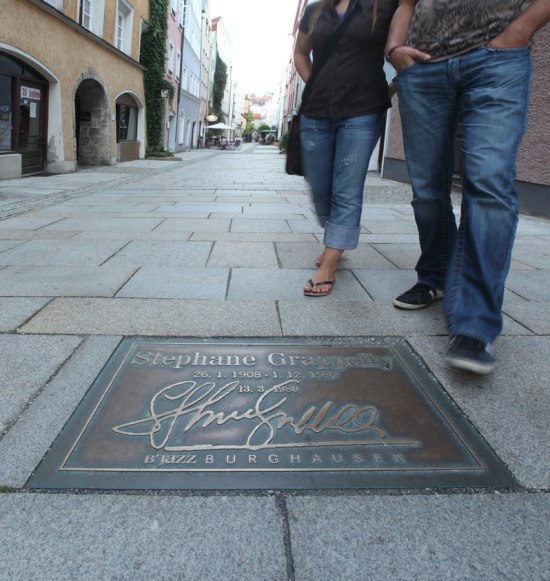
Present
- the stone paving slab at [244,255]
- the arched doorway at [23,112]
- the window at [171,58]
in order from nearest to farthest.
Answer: the stone paving slab at [244,255]
the arched doorway at [23,112]
the window at [171,58]

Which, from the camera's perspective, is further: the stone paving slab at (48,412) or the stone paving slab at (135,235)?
the stone paving slab at (135,235)

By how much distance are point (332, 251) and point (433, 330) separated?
80 cm

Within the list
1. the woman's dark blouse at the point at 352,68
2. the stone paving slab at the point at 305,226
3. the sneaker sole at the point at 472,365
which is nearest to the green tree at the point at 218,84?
the stone paving slab at the point at 305,226

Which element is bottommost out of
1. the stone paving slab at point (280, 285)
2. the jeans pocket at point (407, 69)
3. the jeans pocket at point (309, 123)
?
the stone paving slab at point (280, 285)

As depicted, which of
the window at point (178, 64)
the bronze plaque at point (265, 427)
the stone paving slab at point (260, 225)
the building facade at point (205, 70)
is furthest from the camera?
the building facade at point (205, 70)

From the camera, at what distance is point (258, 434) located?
152cm

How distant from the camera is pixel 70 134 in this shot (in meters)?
12.0

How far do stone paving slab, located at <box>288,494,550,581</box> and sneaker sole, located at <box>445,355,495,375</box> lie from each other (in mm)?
625

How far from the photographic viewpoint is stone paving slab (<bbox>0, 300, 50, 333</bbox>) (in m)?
2.31

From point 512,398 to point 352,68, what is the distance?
1.82 m

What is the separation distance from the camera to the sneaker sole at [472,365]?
6.11 feet

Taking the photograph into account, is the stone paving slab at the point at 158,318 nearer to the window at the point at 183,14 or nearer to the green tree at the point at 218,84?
the window at the point at 183,14

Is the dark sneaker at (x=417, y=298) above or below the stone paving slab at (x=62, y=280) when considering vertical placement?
above
